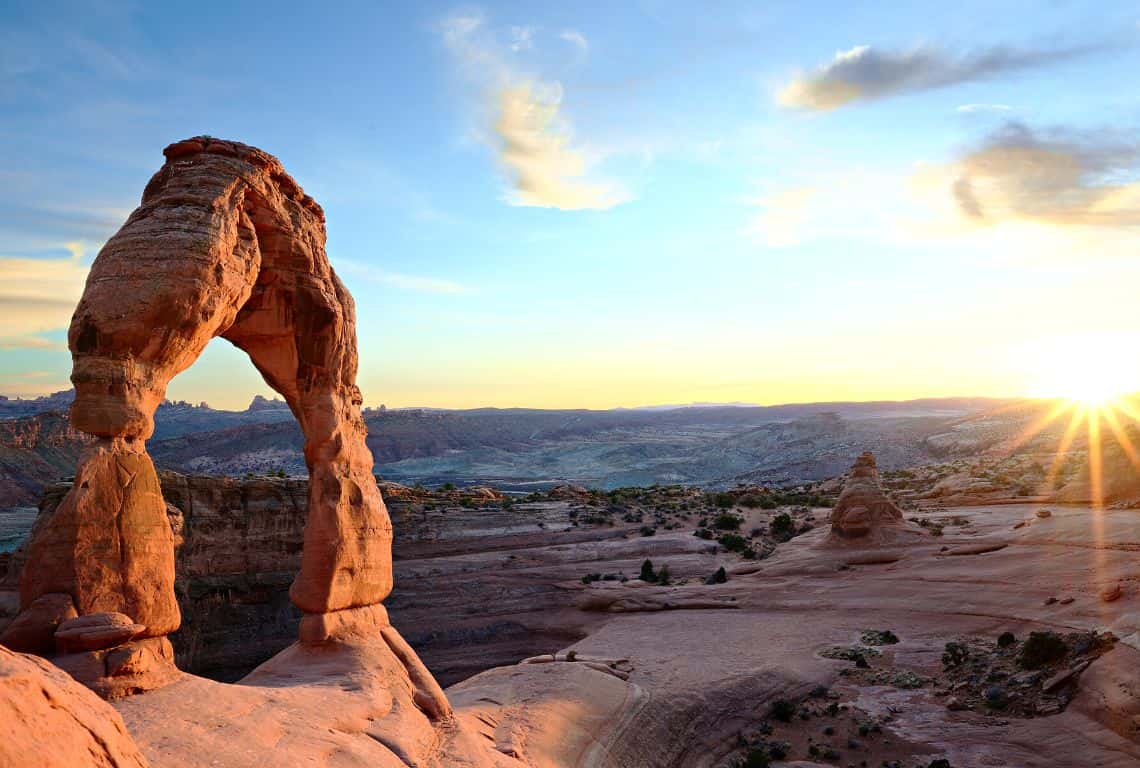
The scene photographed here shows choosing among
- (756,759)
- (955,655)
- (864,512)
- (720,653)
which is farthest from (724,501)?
(756,759)

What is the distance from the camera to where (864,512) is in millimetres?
27516

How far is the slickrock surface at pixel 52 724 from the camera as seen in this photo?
3.77 meters

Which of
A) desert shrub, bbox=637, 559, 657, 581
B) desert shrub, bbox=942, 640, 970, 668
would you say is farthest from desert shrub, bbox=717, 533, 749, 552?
desert shrub, bbox=942, 640, 970, 668

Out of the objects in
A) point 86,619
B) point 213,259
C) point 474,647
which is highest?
point 213,259

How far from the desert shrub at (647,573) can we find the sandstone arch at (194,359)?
55.2 ft

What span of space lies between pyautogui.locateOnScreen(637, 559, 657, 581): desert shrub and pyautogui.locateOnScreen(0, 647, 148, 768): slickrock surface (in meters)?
24.0

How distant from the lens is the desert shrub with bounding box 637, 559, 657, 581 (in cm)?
2785

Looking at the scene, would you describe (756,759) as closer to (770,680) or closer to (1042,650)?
(770,680)

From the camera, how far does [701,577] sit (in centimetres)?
2778

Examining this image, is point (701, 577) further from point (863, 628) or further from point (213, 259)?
point (213, 259)

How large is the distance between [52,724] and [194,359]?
5.84 m

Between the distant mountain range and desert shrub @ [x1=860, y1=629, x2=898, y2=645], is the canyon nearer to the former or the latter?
desert shrub @ [x1=860, y1=629, x2=898, y2=645]

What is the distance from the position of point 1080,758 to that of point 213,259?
14.7m

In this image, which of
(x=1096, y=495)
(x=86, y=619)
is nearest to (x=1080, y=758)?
(x=86, y=619)
